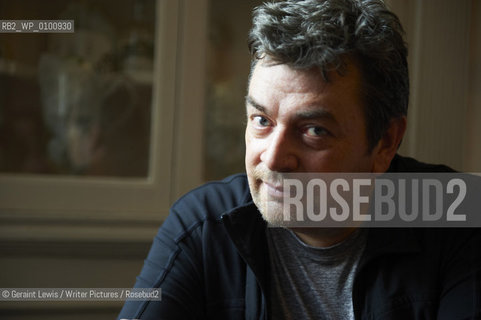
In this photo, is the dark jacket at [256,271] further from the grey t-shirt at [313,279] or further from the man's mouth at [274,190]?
the man's mouth at [274,190]

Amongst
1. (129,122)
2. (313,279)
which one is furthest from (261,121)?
(129,122)

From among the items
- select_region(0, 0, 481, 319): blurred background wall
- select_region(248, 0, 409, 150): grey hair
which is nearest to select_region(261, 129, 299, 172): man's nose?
select_region(248, 0, 409, 150): grey hair

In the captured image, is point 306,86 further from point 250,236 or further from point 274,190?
point 250,236

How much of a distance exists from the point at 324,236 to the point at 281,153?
0.23m

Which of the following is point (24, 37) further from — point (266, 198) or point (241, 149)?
point (266, 198)

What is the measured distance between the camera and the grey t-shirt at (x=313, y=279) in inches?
40.4

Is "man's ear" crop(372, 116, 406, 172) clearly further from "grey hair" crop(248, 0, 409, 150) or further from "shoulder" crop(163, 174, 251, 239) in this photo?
"shoulder" crop(163, 174, 251, 239)

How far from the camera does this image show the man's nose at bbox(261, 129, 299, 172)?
914 mm

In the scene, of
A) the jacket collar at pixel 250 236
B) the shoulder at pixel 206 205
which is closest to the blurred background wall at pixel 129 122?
the shoulder at pixel 206 205

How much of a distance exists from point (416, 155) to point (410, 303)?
2.79 feet

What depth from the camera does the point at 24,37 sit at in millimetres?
1604

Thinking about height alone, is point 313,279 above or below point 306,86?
below

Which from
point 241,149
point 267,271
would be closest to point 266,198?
point 267,271

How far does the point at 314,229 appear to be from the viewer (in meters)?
1.01
